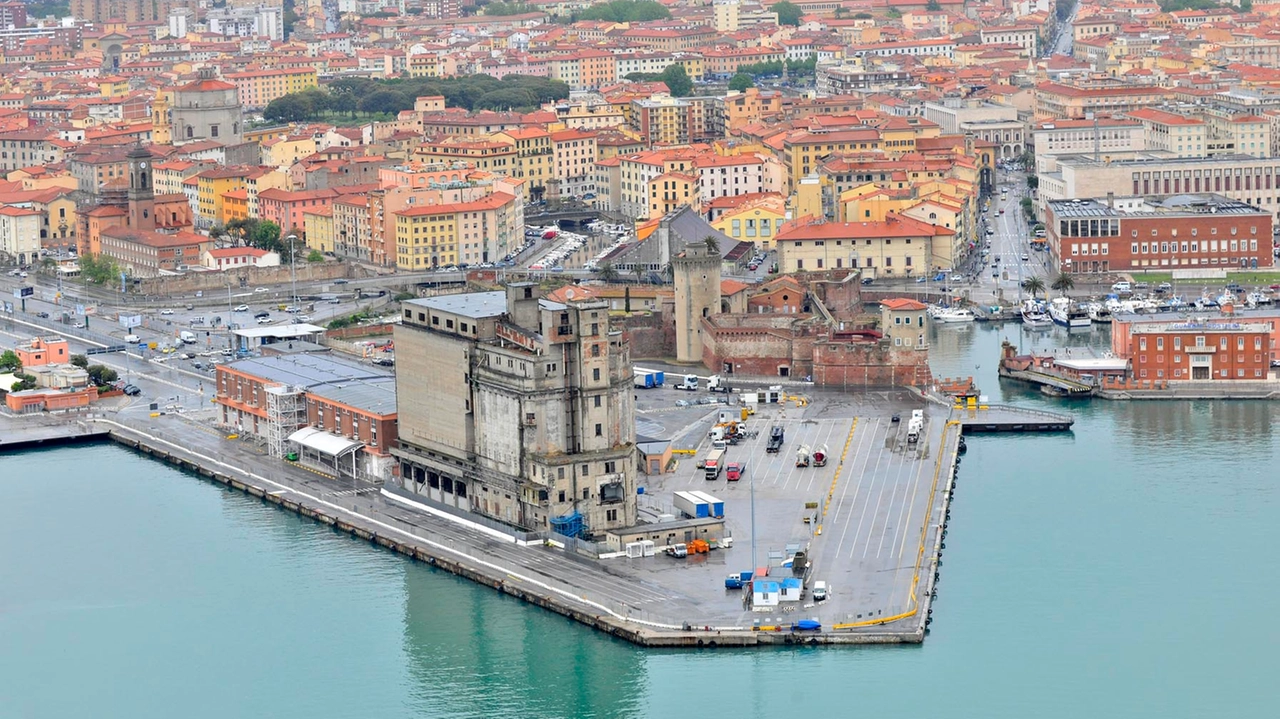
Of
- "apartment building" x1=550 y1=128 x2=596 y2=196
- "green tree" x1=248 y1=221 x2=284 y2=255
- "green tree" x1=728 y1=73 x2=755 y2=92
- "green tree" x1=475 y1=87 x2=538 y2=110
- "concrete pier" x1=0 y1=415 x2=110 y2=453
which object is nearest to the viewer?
"concrete pier" x1=0 y1=415 x2=110 y2=453

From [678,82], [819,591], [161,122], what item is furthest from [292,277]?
[678,82]

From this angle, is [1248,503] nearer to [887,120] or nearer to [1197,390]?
[1197,390]

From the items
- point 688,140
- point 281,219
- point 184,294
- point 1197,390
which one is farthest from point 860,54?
point 1197,390

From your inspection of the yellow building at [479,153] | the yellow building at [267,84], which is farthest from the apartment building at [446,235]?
the yellow building at [267,84]

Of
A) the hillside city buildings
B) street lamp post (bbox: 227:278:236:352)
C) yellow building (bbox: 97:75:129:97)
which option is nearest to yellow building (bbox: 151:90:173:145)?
the hillside city buildings

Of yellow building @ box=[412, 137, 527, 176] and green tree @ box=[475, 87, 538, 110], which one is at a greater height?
green tree @ box=[475, 87, 538, 110]

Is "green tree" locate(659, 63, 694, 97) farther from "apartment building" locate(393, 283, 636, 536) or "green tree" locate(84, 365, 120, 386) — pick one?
"apartment building" locate(393, 283, 636, 536)
